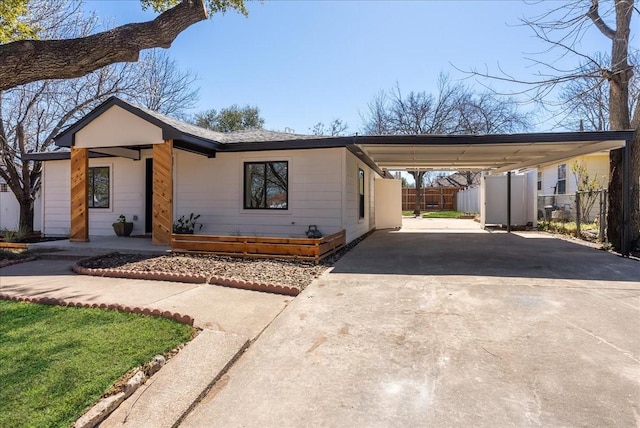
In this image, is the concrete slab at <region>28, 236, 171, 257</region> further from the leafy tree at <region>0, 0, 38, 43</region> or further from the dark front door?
the leafy tree at <region>0, 0, 38, 43</region>

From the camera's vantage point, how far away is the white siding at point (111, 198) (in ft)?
37.9

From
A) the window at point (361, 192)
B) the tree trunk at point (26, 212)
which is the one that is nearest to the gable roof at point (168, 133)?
the window at point (361, 192)

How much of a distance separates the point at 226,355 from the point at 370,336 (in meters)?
1.46

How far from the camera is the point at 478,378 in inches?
122

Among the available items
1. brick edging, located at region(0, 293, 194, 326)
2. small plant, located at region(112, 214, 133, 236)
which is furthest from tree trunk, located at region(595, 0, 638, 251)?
small plant, located at region(112, 214, 133, 236)

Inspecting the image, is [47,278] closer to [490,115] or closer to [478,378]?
[478,378]

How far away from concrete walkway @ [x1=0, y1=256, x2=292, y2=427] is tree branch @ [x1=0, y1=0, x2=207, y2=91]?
271 centimetres

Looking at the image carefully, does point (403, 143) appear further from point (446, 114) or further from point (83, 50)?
point (446, 114)

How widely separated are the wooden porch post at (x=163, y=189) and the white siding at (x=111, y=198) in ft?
9.98

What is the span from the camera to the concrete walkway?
2725mm

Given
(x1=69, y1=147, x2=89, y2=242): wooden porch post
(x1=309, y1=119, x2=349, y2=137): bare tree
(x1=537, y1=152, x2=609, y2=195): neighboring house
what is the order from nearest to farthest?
1. (x1=69, y1=147, x2=89, y2=242): wooden porch post
2. (x1=537, y1=152, x2=609, y2=195): neighboring house
3. (x1=309, y1=119, x2=349, y2=137): bare tree

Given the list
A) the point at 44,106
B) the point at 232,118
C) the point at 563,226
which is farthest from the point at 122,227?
the point at 232,118

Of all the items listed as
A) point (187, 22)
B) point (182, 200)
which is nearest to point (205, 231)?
point (182, 200)

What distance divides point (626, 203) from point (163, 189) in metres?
10.4
